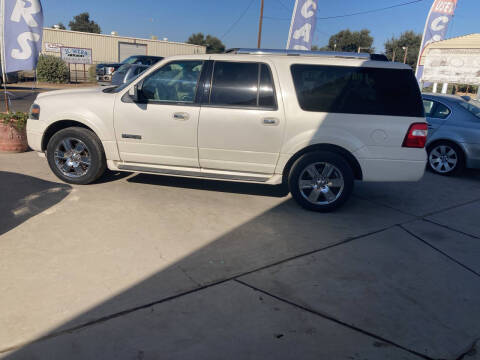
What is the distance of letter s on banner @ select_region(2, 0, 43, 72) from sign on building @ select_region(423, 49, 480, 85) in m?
16.7

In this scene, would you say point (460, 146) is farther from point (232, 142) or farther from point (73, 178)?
point (73, 178)

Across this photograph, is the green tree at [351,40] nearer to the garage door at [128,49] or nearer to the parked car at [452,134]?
the garage door at [128,49]

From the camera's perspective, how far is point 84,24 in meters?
100

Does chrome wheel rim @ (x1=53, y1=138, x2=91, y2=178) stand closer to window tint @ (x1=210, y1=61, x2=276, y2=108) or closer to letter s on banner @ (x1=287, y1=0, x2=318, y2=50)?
window tint @ (x1=210, y1=61, x2=276, y2=108)

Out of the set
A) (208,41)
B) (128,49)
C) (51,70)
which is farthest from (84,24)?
(51,70)

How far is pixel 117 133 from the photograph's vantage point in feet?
17.5

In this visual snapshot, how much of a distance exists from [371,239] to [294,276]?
1413 mm

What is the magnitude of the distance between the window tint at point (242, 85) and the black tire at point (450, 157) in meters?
4.73

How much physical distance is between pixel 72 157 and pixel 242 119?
257 centimetres

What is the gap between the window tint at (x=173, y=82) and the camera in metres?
5.21

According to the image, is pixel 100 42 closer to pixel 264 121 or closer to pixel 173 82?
pixel 173 82

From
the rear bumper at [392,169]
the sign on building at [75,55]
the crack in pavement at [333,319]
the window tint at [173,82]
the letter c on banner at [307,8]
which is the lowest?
the crack in pavement at [333,319]

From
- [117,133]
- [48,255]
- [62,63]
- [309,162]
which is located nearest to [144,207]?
[117,133]

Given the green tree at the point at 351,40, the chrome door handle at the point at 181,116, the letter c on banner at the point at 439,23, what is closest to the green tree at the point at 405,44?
the green tree at the point at 351,40
